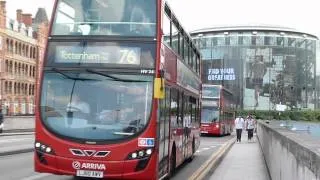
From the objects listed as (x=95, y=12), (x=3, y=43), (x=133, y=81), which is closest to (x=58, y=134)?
(x=133, y=81)

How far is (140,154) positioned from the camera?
436 inches

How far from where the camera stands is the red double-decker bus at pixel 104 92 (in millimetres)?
11055

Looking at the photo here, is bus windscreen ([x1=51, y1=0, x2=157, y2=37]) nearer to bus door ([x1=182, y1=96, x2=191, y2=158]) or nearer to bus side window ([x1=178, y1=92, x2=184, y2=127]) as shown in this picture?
bus side window ([x1=178, y1=92, x2=184, y2=127])

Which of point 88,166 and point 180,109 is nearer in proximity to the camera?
point 88,166

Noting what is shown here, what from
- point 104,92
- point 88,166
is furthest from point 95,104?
point 88,166

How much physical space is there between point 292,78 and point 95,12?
4417 inches

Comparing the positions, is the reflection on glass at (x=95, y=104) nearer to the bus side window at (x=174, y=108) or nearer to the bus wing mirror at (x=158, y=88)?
the bus wing mirror at (x=158, y=88)

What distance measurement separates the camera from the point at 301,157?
777cm

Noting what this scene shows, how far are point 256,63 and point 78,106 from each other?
11014 centimetres

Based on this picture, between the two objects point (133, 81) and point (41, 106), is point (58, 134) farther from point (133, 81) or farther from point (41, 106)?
point (133, 81)

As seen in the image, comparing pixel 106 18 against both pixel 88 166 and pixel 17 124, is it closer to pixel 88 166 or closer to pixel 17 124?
pixel 88 166

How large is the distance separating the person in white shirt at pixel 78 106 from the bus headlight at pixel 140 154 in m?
1.15

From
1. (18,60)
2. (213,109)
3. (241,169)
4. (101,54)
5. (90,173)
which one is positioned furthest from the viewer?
(18,60)

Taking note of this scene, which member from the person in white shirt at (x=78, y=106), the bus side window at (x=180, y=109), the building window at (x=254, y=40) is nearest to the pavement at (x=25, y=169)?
the bus side window at (x=180, y=109)
